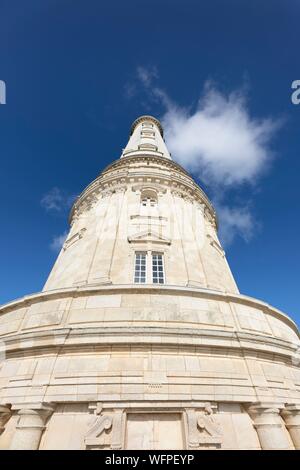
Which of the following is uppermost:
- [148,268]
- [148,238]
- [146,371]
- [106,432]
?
[148,238]

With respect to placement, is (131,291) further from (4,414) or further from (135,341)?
(4,414)

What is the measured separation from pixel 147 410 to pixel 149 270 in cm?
751

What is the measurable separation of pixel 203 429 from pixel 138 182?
17.4 meters

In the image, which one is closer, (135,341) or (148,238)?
(135,341)

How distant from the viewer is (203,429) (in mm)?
7312

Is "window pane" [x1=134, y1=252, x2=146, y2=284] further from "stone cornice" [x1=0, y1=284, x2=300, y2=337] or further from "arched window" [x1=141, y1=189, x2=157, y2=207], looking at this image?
"arched window" [x1=141, y1=189, x2=157, y2=207]

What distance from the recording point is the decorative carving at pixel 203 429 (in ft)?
23.3

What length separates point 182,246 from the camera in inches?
637

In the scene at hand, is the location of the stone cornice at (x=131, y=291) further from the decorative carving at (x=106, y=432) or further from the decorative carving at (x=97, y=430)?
the decorative carving at (x=97, y=430)

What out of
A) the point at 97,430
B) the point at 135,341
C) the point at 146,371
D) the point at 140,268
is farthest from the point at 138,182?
the point at 97,430

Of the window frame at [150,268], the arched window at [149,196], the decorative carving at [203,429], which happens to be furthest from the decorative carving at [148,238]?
the decorative carving at [203,429]

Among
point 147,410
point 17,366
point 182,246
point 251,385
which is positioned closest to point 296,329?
point 251,385

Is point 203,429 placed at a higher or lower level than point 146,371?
lower

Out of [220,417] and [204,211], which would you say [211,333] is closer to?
[220,417]
